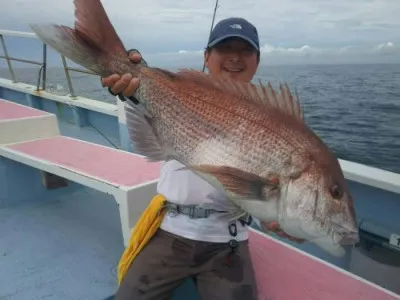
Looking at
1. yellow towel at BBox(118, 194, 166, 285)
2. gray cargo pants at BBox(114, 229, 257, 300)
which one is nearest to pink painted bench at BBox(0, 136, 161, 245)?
yellow towel at BBox(118, 194, 166, 285)

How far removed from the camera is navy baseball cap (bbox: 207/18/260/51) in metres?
2.05

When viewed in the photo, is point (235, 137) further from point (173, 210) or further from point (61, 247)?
point (61, 247)

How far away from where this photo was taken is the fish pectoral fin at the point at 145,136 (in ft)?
5.66

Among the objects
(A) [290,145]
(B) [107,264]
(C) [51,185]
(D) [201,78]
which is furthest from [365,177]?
(C) [51,185]

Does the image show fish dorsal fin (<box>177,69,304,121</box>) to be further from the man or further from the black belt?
the black belt

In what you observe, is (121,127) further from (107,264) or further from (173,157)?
(173,157)

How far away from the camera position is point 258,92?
5.16 ft

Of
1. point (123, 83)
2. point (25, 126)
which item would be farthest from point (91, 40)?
point (25, 126)

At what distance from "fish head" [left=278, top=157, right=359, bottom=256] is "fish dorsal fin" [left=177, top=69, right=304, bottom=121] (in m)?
0.25

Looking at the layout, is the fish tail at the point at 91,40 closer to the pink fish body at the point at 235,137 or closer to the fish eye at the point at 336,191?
the pink fish body at the point at 235,137

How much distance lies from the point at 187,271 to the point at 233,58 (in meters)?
1.16

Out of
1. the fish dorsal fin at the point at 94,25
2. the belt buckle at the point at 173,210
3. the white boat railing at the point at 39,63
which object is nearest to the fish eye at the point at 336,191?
the belt buckle at the point at 173,210

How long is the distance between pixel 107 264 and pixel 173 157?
129 cm

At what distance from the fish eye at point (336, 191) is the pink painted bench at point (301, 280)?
72 centimetres
